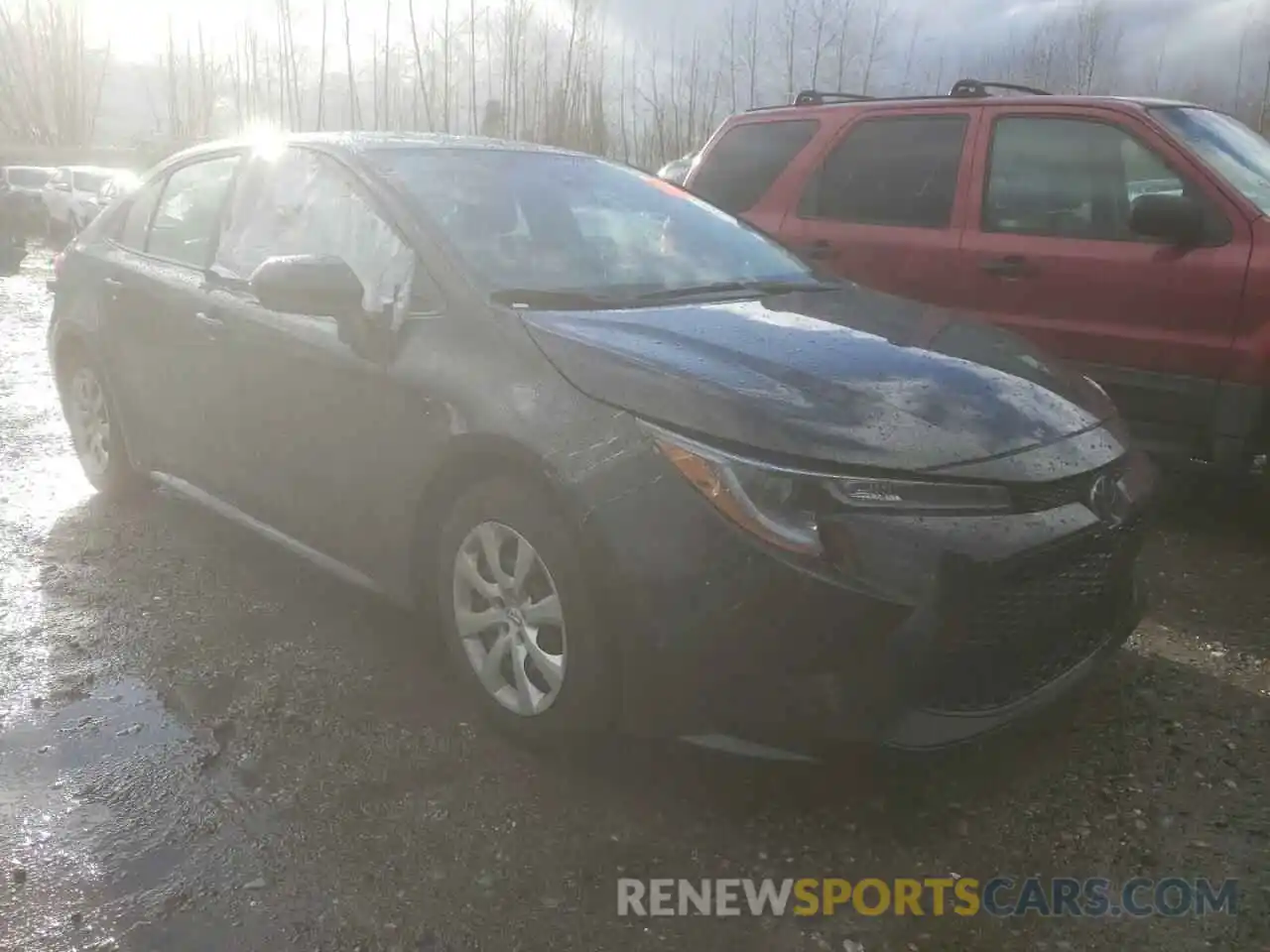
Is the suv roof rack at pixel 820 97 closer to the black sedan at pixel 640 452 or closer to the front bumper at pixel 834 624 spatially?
the black sedan at pixel 640 452

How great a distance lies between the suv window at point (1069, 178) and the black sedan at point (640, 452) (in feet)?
5.24

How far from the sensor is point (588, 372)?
8.99 feet

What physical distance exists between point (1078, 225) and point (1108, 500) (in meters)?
2.53

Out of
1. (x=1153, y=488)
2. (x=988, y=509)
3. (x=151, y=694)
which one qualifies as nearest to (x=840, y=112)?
(x=1153, y=488)

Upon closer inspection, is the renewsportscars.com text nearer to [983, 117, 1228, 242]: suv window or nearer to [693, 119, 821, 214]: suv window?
[983, 117, 1228, 242]: suv window

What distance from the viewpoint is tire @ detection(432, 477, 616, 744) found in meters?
2.65

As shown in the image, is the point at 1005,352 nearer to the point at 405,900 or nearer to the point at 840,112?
the point at 405,900

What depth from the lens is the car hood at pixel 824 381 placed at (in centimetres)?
252

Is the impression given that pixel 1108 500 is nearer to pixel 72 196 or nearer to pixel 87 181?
pixel 72 196

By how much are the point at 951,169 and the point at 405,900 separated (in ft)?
13.8

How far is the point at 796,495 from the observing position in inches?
95.4

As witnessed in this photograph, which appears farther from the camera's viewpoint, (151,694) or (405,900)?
(151,694)

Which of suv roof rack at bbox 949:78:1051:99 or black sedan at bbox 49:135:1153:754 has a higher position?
suv roof rack at bbox 949:78:1051:99

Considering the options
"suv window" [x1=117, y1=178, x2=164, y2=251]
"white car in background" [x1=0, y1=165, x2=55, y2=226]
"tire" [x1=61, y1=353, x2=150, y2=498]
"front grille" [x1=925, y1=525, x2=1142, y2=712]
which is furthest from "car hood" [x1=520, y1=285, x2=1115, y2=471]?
"white car in background" [x1=0, y1=165, x2=55, y2=226]
